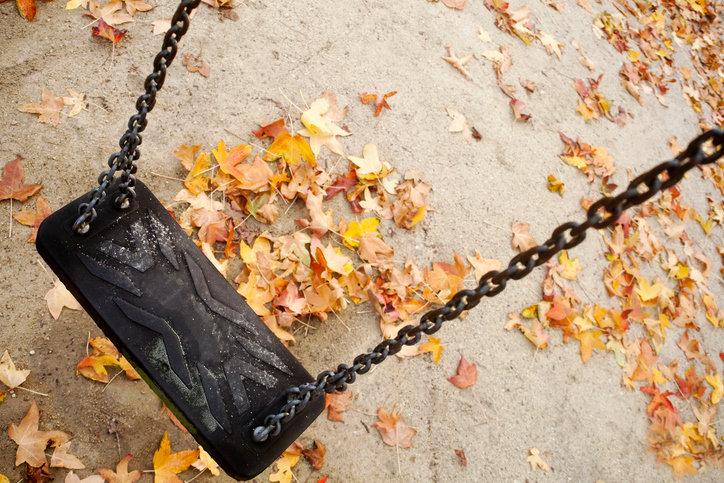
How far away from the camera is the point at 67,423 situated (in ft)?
5.60

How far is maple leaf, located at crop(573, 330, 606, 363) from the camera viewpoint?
2664 mm

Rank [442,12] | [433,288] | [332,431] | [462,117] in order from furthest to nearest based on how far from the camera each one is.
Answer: [442,12]
[462,117]
[433,288]
[332,431]

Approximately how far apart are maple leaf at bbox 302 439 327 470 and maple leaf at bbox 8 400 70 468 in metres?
0.95

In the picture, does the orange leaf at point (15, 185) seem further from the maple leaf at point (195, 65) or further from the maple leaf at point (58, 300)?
the maple leaf at point (195, 65)

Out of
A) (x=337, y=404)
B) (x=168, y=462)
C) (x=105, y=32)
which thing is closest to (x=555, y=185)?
(x=337, y=404)

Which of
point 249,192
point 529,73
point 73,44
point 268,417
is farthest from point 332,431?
point 529,73

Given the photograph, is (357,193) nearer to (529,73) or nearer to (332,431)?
(332,431)

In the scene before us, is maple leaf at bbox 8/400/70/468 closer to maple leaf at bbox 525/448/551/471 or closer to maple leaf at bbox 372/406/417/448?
maple leaf at bbox 372/406/417/448

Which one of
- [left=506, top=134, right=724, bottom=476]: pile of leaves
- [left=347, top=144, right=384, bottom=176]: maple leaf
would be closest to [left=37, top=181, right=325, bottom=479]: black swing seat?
[left=347, top=144, right=384, bottom=176]: maple leaf

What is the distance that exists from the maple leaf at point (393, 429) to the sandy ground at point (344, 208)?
39mm

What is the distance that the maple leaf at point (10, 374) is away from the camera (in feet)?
5.54

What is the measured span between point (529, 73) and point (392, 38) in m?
1.25

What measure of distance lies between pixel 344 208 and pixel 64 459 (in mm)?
1679

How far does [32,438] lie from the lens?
64.6 inches
